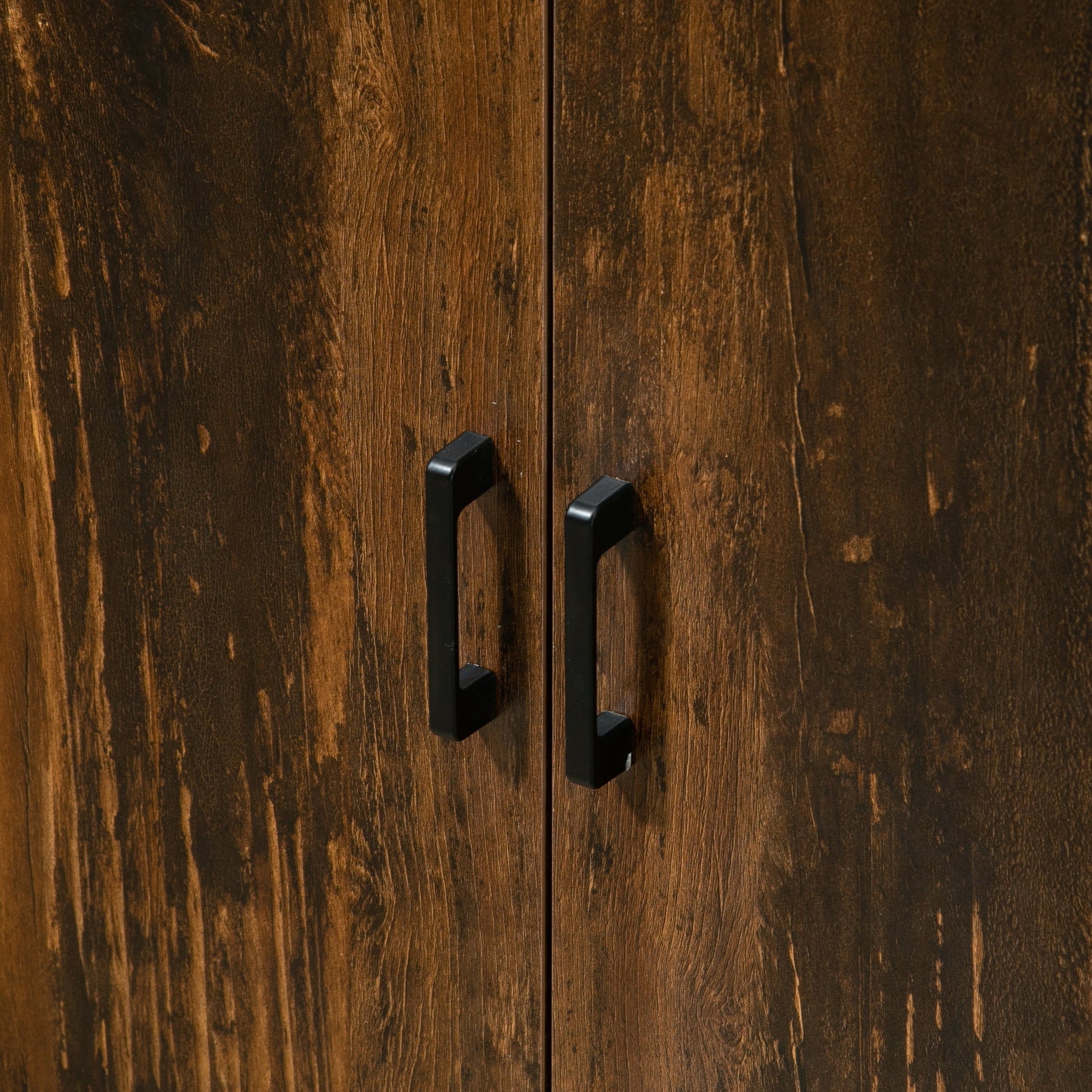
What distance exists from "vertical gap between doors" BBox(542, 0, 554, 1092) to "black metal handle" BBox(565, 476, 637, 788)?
0.03 metres

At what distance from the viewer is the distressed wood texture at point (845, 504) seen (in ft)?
1.59

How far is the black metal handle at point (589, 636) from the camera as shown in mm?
573

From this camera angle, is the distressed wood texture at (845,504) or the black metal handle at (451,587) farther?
the black metal handle at (451,587)

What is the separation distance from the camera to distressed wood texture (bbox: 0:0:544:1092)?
0.60m

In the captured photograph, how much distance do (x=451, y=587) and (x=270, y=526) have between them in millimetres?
128

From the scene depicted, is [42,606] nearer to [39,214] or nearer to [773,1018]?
[39,214]

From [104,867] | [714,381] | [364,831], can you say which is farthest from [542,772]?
[104,867]

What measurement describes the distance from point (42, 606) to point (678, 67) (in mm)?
513

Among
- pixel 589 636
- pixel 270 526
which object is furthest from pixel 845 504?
pixel 270 526

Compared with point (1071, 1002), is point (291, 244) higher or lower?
higher

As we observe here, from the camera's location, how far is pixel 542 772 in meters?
0.65

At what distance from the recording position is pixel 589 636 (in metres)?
0.59

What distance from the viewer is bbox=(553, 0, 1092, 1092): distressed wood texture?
49 centimetres

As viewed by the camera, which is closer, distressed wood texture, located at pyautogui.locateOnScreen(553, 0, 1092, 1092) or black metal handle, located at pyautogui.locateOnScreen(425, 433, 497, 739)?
distressed wood texture, located at pyautogui.locateOnScreen(553, 0, 1092, 1092)
